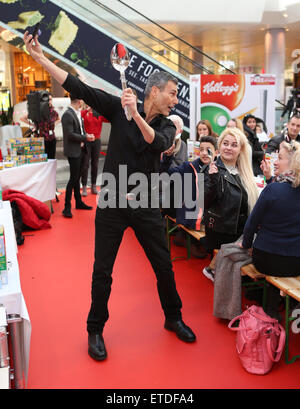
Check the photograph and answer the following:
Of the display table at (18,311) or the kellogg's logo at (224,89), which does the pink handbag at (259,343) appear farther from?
the kellogg's logo at (224,89)

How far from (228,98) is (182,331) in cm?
461

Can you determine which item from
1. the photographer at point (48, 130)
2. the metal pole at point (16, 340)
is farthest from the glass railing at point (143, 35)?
the metal pole at point (16, 340)

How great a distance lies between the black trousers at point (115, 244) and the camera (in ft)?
8.75

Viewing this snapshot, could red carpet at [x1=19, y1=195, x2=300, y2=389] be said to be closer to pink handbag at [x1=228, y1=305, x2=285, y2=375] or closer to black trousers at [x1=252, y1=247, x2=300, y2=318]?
pink handbag at [x1=228, y1=305, x2=285, y2=375]

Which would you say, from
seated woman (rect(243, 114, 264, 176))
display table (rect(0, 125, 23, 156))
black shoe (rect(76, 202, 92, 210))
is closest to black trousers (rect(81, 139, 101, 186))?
black shoe (rect(76, 202, 92, 210))

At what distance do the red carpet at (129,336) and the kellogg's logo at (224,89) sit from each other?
3.07 m

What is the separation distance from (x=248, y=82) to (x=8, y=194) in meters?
3.95

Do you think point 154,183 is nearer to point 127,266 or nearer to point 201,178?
point 201,178

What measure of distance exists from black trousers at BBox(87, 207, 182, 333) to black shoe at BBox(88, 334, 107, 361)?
0.14 feet

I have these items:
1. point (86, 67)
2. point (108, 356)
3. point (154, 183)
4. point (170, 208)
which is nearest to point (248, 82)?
point (86, 67)

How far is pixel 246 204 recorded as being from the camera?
3.49 metres

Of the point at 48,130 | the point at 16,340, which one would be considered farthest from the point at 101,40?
the point at 16,340

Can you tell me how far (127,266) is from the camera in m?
4.45

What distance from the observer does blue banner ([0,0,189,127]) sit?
7.34 metres
